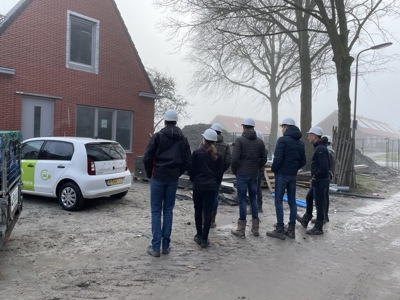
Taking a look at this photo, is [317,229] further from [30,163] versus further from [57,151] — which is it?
[30,163]

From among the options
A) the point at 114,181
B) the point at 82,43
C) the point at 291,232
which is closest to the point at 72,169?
the point at 114,181

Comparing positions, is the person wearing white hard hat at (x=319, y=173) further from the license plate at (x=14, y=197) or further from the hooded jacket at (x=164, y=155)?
the license plate at (x=14, y=197)

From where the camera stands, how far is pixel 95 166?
7.73 metres

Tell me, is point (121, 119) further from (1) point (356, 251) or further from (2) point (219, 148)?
(1) point (356, 251)

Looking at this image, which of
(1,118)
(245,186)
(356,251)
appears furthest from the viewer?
(1,118)

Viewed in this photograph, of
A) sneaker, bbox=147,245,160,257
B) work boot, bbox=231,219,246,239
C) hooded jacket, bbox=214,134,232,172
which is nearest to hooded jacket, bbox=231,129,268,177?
hooded jacket, bbox=214,134,232,172

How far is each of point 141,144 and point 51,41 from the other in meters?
5.31

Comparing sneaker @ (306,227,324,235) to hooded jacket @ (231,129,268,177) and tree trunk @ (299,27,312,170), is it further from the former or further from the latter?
tree trunk @ (299,27,312,170)

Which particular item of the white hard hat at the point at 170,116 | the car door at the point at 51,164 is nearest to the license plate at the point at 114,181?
the car door at the point at 51,164

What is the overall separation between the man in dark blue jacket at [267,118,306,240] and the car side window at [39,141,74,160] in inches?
167

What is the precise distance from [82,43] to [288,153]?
974 cm

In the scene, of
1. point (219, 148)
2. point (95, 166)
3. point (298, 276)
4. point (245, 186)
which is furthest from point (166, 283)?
point (95, 166)

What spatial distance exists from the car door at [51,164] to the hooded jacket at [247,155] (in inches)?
141

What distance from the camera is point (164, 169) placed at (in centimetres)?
521
